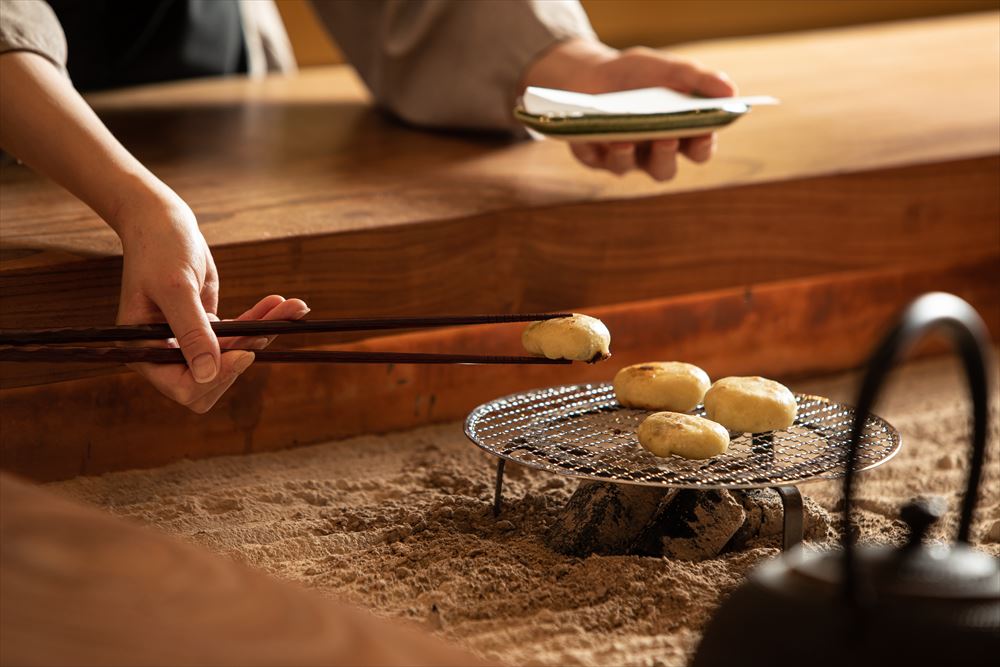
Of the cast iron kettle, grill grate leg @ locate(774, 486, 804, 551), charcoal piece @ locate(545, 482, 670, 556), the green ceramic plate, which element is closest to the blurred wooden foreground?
the green ceramic plate

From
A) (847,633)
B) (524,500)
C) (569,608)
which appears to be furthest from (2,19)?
(847,633)

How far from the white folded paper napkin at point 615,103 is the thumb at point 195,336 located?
28.6 inches

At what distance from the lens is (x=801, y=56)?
3.10 m

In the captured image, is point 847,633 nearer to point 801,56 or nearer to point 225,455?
point 225,455

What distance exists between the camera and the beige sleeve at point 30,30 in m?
1.52

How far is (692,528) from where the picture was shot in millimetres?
1326

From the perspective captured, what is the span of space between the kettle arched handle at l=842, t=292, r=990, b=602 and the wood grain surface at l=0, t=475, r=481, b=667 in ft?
0.89

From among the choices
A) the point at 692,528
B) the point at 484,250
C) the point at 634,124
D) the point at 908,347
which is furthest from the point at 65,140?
the point at 908,347

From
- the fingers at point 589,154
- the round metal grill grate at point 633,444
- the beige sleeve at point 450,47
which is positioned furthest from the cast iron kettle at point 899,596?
the beige sleeve at point 450,47

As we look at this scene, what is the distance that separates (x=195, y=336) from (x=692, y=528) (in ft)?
1.90

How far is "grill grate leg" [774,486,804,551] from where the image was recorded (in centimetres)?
121

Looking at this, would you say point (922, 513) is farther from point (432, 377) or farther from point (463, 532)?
point (432, 377)

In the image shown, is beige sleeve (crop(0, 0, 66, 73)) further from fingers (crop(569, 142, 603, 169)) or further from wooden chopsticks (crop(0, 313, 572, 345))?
fingers (crop(569, 142, 603, 169))

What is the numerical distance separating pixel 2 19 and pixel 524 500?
908mm
